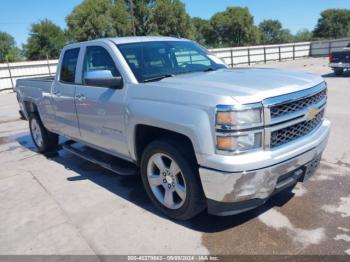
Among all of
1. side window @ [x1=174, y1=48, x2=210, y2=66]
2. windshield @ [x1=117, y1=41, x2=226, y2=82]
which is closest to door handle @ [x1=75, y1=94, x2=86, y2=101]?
windshield @ [x1=117, y1=41, x2=226, y2=82]

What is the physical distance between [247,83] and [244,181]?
94cm

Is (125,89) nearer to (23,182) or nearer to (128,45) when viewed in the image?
(128,45)

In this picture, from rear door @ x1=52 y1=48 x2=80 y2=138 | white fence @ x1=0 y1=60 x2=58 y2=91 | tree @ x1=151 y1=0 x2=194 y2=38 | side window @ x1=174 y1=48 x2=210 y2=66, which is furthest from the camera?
tree @ x1=151 y1=0 x2=194 y2=38

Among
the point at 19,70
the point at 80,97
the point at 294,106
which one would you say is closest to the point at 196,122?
the point at 294,106

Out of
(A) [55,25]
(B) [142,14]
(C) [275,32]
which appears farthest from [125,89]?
(C) [275,32]

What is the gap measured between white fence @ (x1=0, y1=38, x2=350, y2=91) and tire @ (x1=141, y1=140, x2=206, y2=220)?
22352 millimetres

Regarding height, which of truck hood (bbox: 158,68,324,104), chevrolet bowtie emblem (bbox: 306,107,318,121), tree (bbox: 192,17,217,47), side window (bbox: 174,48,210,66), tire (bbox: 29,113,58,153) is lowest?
tire (bbox: 29,113,58,153)

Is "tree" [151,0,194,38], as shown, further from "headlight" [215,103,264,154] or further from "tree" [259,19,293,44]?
"tree" [259,19,293,44]

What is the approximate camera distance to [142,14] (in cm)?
5425

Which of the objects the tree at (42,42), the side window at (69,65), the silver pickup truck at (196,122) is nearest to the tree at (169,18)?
the tree at (42,42)

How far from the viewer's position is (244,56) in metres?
30.9

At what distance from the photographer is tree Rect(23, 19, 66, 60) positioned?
5897cm

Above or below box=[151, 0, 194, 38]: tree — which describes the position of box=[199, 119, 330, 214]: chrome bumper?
below

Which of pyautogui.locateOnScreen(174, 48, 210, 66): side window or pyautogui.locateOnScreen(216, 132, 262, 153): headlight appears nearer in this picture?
pyautogui.locateOnScreen(216, 132, 262, 153): headlight
